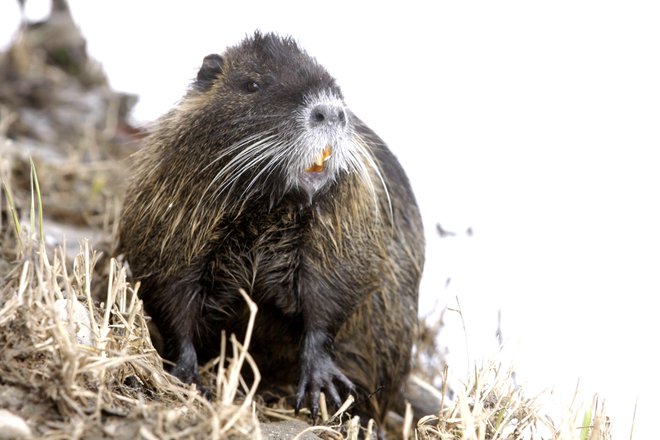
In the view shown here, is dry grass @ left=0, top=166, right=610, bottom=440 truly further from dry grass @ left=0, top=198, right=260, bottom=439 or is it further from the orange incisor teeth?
the orange incisor teeth

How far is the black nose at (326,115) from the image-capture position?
111 inches

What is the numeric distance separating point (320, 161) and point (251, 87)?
1.38 ft

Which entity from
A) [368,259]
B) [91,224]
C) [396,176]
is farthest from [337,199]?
[91,224]

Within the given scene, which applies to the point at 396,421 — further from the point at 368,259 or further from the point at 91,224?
the point at 91,224

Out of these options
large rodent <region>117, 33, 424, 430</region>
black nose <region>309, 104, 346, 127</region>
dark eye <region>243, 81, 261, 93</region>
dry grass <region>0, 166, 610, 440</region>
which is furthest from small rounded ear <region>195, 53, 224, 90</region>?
dry grass <region>0, 166, 610, 440</region>

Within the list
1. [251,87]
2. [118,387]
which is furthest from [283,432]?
[251,87]

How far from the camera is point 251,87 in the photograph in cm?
311

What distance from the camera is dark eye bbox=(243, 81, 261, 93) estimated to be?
3.10 m

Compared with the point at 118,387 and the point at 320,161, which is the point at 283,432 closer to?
the point at 118,387

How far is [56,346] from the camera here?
221cm

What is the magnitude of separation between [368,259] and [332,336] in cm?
32

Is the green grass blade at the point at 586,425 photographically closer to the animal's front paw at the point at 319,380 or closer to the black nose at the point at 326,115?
the animal's front paw at the point at 319,380

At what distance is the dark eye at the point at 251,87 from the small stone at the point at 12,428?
4.88 ft

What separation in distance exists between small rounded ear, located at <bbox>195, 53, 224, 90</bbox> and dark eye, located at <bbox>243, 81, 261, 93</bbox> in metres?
0.28
